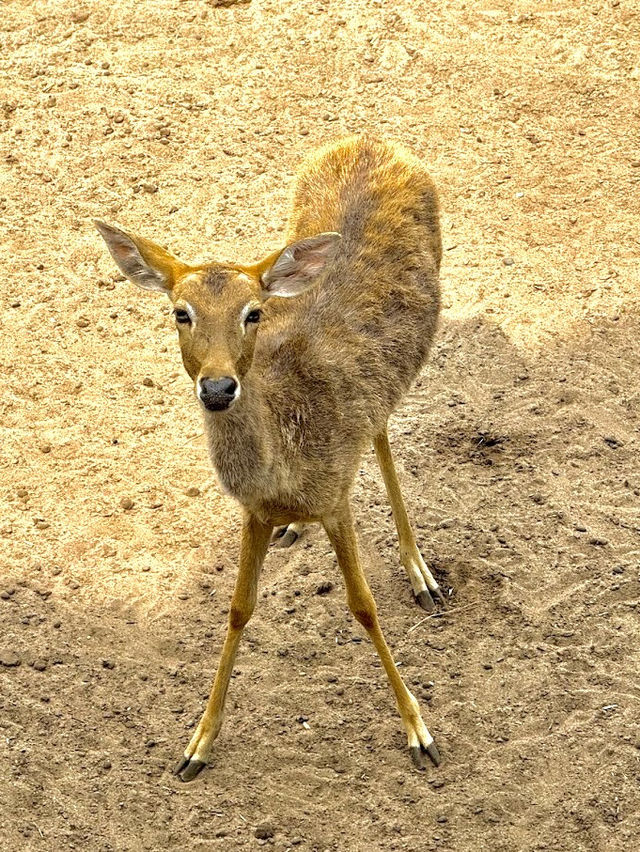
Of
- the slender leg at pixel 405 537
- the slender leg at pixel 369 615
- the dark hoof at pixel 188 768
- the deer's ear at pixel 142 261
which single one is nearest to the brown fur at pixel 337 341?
the slender leg at pixel 369 615

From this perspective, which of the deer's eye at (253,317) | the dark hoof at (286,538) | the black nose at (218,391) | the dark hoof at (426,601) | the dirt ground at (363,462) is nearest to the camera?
the black nose at (218,391)

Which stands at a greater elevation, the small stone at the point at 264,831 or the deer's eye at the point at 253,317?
the deer's eye at the point at 253,317

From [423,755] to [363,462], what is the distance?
2617mm

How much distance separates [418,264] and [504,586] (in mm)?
2002

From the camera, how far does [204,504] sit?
8.63m

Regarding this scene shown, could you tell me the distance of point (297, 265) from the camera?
6.42 metres

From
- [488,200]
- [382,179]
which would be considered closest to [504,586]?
[382,179]

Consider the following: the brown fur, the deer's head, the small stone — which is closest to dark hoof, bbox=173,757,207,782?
the small stone

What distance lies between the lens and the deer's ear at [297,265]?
250 inches

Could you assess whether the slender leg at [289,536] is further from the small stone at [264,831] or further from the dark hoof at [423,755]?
the small stone at [264,831]

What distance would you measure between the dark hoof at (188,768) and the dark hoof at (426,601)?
5.67ft

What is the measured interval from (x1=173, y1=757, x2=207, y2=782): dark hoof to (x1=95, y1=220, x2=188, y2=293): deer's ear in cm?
247

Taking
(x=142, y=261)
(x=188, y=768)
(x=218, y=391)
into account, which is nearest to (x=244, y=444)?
(x=218, y=391)

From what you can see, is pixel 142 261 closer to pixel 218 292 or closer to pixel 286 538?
pixel 218 292
